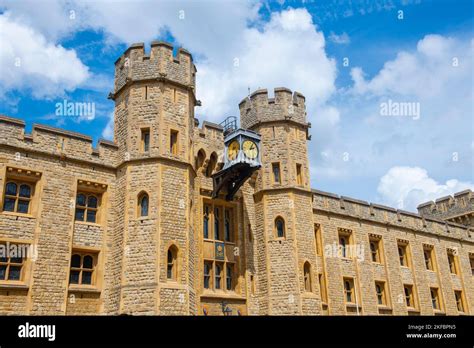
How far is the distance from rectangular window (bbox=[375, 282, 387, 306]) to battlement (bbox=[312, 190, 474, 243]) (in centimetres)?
374

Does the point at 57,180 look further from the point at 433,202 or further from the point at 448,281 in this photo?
the point at 433,202

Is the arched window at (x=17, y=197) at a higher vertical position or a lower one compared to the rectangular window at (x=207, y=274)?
higher

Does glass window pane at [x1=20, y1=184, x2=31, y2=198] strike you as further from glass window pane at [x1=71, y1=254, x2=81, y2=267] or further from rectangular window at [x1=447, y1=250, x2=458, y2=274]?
rectangular window at [x1=447, y1=250, x2=458, y2=274]

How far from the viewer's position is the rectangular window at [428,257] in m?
32.1

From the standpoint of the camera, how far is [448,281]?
32.0 m

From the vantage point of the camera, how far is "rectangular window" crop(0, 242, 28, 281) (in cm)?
1689

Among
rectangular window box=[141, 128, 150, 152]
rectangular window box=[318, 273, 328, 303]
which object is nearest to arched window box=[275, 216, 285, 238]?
rectangular window box=[318, 273, 328, 303]

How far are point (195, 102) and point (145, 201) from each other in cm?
582

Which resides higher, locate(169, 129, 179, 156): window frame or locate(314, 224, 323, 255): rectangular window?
locate(169, 129, 179, 156): window frame

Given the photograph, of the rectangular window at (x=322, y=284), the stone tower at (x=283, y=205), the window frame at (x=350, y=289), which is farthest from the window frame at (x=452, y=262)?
the stone tower at (x=283, y=205)

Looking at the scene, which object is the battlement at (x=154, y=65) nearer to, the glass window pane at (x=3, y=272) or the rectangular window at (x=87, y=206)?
the rectangular window at (x=87, y=206)

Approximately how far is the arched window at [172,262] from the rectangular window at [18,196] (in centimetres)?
543

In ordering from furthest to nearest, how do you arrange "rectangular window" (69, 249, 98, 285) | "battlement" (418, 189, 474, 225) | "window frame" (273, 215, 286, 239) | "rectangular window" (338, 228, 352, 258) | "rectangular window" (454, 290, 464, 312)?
"battlement" (418, 189, 474, 225), "rectangular window" (454, 290, 464, 312), "rectangular window" (338, 228, 352, 258), "window frame" (273, 215, 286, 239), "rectangular window" (69, 249, 98, 285)
